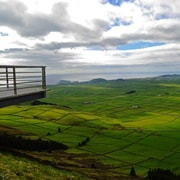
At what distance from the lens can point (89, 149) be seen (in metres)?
72.6

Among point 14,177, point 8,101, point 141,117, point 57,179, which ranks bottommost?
point 141,117

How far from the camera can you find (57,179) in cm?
1723

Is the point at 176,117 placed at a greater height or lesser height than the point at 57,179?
lesser

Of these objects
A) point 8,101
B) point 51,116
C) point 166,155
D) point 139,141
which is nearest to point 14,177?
point 8,101

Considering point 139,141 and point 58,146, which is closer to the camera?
point 58,146

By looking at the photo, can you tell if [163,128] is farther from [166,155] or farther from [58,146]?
[58,146]

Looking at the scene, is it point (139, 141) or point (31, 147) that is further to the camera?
point (139, 141)

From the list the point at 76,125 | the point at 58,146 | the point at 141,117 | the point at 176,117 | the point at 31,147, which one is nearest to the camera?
the point at 31,147

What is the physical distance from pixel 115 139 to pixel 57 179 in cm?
7172

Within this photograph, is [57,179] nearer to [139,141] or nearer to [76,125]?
[139,141]

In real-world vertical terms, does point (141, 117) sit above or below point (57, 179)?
below

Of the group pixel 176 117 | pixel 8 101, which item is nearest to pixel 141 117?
pixel 176 117

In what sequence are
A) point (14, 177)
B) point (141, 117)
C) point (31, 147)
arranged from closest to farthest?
point (14, 177) < point (31, 147) < point (141, 117)

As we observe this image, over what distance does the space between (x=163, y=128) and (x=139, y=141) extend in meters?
26.7
